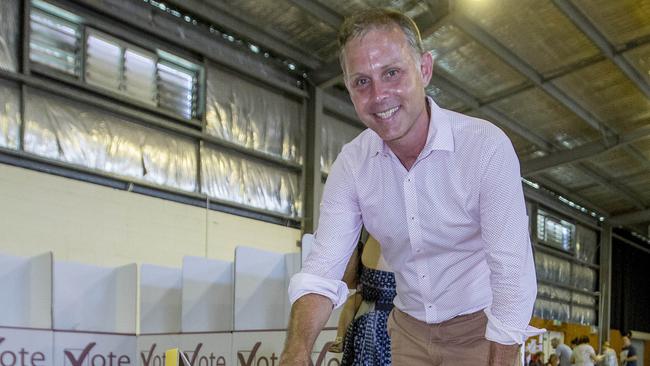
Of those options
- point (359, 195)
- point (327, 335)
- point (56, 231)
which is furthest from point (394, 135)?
point (56, 231)

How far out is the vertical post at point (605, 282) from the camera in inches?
597

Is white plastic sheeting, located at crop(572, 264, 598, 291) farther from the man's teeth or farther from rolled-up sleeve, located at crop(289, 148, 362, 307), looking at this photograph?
the man's teeth

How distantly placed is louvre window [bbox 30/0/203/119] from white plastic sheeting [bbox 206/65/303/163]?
20 cm

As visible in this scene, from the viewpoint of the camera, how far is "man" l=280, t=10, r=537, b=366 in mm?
Result: 1227

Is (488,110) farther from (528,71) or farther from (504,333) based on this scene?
(504,333)

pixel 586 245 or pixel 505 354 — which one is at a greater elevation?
pixel 586 245

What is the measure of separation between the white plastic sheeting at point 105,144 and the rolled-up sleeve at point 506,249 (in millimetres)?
4842

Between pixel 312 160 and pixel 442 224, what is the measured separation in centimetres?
632

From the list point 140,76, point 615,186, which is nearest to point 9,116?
point 140,76

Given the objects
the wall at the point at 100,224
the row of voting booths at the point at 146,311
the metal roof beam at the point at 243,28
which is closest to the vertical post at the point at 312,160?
the metal roof beam at the point at 243,28

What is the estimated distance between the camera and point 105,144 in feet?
19.0

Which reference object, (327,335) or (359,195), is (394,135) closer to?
(359,195)

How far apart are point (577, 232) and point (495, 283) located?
46.9 feet

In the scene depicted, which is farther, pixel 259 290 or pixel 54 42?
pixel 54 42
